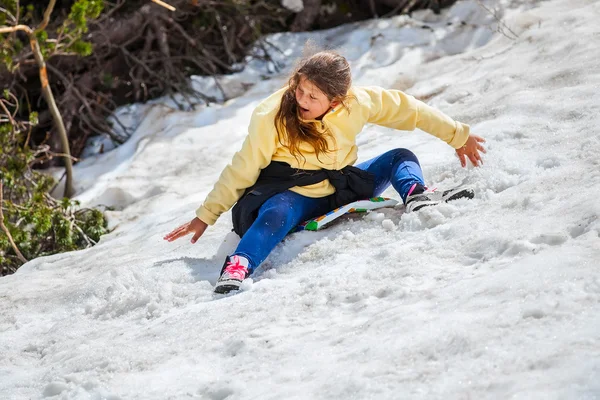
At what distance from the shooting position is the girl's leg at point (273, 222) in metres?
3.25


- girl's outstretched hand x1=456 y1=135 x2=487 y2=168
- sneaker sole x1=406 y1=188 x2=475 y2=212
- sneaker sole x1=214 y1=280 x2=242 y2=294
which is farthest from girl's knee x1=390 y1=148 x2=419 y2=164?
sneaker sole x1=214 y1=280 x2=242 y2=294

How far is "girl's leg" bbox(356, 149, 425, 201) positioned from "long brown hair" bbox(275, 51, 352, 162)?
33 cm

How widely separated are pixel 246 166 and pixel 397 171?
0.70 metres

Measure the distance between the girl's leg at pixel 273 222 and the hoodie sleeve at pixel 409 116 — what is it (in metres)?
0.51

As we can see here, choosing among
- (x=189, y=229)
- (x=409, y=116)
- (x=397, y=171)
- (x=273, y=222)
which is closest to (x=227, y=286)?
(x=273, y=222)

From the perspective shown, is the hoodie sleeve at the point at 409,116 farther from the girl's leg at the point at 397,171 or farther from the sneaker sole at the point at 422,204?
the sneaker sole at the point at 422,204

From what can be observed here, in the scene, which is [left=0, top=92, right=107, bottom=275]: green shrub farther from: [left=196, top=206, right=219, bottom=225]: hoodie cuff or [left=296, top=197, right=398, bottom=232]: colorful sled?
[left=296, top=197, right=398, bottom=232]: colorful sled

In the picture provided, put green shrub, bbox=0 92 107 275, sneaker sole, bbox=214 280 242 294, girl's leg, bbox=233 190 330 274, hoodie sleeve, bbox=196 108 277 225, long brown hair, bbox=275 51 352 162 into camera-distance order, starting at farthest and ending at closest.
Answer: green shrub, bbox=0 92 107 275 < hoodie sleeve, bbox=196 108 277 225 < long brown hair, bbox=275 51 352 162 < girl's leg, bbox=233 190 330 274 < sneaker sole, bbox=214 280 242 294

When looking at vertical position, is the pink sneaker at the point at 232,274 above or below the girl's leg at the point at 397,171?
below

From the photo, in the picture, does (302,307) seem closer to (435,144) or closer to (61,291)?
(61,291)

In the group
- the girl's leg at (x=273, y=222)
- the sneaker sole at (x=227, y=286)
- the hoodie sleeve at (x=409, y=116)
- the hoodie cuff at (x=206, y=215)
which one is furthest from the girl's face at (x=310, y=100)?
the sneaker sole at (x=227, y=286)

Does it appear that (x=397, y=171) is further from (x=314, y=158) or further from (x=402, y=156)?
(x=314, y=158)

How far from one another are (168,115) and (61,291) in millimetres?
3043

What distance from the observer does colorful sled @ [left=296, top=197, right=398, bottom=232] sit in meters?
3.46
